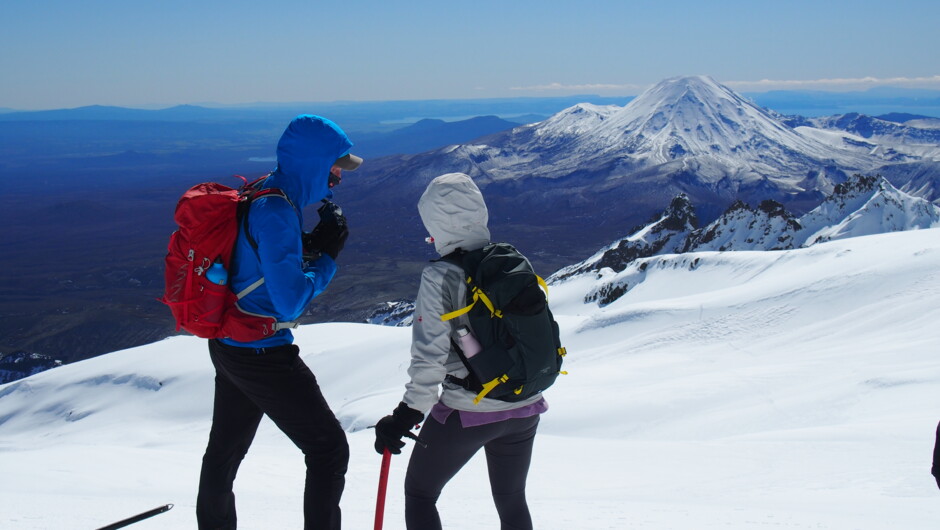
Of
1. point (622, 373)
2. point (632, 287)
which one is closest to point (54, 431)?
point (622, 373)

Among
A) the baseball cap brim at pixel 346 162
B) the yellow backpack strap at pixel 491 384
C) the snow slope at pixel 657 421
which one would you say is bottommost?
the snow slope at pixel 657 421

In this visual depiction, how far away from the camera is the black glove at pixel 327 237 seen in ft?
11.8

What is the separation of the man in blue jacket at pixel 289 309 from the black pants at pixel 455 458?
487 millimetres

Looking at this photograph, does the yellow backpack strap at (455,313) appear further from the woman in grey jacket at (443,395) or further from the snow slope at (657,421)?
the snow slope at (657,421)

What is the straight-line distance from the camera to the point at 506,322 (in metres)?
3.04

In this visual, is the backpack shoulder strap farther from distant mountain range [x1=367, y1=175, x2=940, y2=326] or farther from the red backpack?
distant mountain range [x1=367, y1=175, x2=940, y2=326]

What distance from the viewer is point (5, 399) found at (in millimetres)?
25391

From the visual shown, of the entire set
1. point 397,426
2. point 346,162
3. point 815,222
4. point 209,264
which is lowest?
point 815,222

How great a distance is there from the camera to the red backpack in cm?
329

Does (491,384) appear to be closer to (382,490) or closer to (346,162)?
(382,490)

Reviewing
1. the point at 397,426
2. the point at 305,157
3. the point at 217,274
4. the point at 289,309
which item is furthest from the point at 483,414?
the point at 305,157

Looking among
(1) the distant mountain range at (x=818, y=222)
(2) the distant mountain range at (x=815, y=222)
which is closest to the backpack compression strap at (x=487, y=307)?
(2) the distant mountain range at (x=815, y=222)

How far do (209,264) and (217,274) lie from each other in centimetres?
6

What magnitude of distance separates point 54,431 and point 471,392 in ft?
77.7
